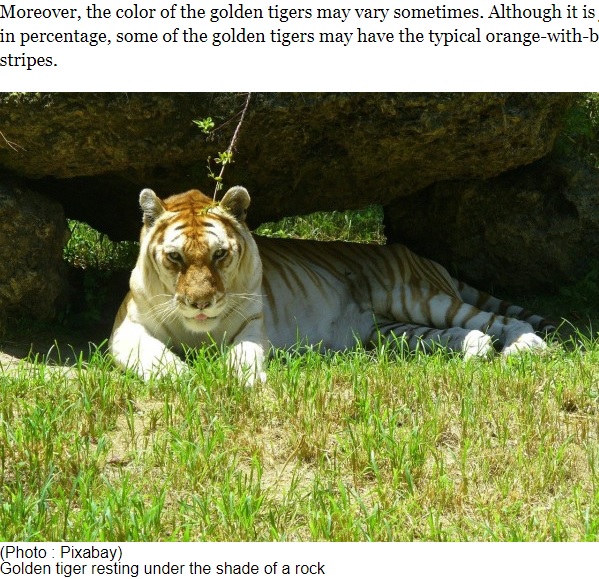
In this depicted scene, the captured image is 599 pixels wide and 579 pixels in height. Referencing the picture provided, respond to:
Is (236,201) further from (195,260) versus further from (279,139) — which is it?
(279,139)

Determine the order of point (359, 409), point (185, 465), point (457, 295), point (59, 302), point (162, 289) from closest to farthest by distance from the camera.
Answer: point (185, 465), point (359, 409), point (162, 289), point (59, 302), point (457, 295)

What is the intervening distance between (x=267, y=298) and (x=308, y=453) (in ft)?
7.45

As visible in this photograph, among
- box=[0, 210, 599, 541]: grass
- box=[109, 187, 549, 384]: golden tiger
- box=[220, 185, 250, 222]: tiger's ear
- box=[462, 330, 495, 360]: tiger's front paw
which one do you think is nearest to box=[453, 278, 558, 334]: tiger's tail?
box=[109, 187, 549, 384]: golden tiger

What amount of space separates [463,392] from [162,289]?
186 cm

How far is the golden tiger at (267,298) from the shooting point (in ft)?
18.4

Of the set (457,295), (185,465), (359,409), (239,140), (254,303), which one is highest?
(239,140)

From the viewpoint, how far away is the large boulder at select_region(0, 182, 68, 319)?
20.6ft

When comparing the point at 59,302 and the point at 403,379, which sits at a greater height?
the point at 59,302

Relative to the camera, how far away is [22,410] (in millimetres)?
4781

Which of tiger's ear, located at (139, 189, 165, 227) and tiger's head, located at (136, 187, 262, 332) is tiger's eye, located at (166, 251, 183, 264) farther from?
tiger's ear, located at (139, 189, 165, 227)

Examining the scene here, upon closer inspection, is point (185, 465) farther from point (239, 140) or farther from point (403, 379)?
point (239, 140)

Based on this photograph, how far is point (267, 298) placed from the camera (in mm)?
6570

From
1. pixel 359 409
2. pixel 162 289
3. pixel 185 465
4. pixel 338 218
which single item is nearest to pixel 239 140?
pixel 162 289

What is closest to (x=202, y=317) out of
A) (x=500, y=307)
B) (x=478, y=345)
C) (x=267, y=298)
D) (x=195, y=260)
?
(x=195, y=260)
